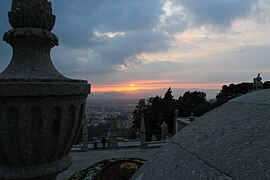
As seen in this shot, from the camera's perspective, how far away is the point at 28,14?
10.8ft

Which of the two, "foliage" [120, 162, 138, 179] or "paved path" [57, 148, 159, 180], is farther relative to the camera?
"paved path" [57, 148, 159, 180]

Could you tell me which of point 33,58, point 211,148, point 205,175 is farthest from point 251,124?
point 33,58

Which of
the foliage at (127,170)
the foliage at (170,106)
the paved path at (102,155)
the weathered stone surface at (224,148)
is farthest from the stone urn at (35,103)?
the foliage at (170,106)

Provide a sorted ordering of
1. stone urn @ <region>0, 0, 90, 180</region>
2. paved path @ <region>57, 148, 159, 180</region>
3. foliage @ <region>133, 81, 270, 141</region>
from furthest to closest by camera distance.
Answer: foliage @ <region>133, 81, 270, 141</region>, paved path @ <region>57, 148, 159, 180</region>, stone urn @ <region>0, 0, 90, 180</region>

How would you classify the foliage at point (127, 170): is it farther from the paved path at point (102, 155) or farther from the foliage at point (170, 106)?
the foliage at point (170, 106)

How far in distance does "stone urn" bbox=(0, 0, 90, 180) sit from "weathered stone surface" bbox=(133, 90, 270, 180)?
4.42 ft

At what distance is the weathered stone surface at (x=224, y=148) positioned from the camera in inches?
60.0

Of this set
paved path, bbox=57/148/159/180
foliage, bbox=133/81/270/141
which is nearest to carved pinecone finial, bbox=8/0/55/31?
paved path, bbox=57/148/159/180

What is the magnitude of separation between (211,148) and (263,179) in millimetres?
485

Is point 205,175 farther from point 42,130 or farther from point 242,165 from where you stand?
point 42,130

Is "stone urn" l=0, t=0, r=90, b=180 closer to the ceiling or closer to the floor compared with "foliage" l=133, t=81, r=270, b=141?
closer to the ceiling

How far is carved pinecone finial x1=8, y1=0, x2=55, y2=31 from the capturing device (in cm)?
327

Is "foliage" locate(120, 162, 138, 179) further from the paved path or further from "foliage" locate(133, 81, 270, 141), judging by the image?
"foliage" locate(133, 81, 270, 141)

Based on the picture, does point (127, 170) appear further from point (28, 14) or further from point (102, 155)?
point (102, 155)
